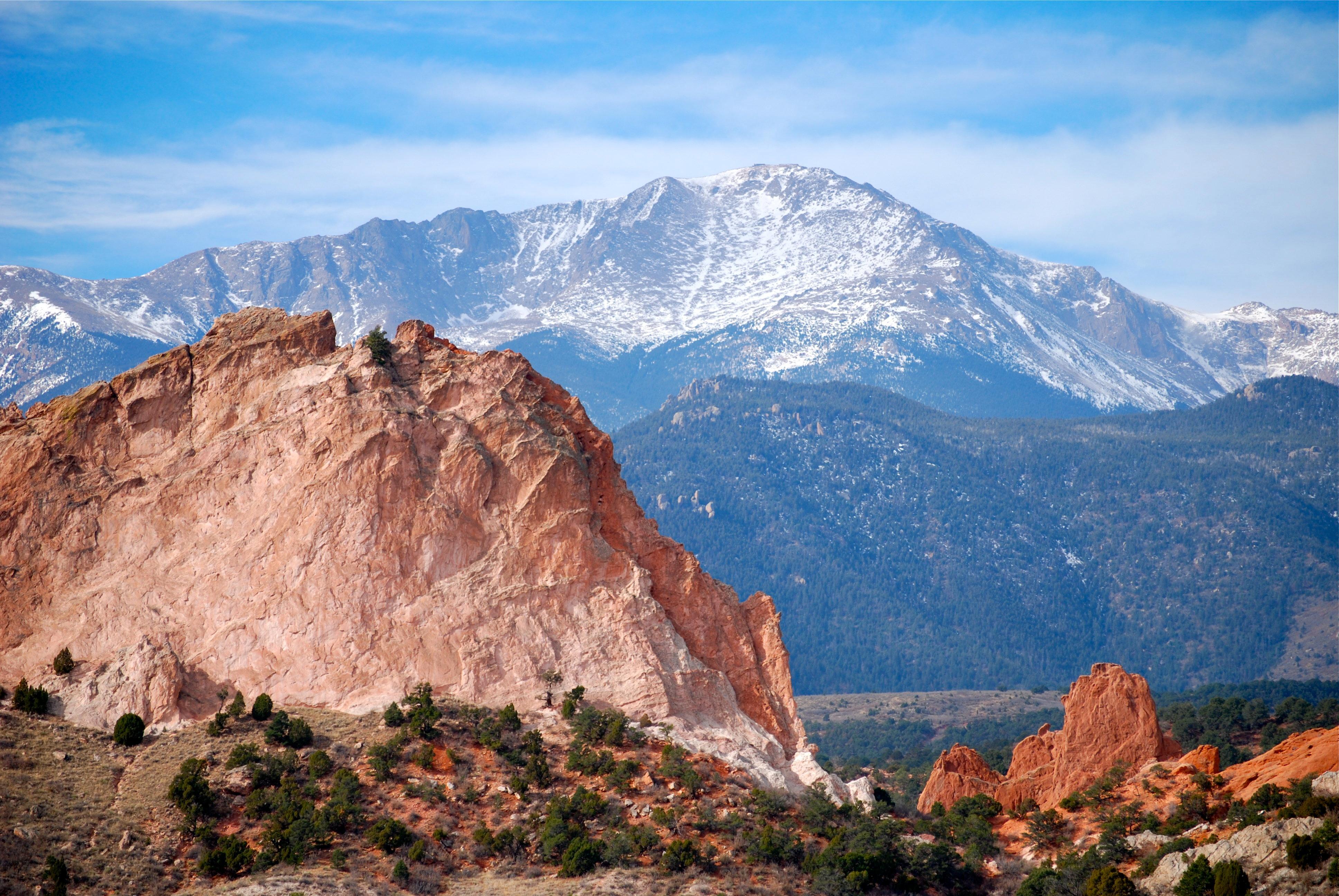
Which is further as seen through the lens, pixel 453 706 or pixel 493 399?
pixel 493 399

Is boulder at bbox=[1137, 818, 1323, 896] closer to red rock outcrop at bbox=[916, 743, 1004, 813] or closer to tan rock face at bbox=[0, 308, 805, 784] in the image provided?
tan rock face at bbox=[0, 308, 805, 784]

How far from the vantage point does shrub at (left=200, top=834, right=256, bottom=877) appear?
169 ft

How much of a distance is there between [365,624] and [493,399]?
43.8ft

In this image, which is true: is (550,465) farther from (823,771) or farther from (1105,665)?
(1105,665)

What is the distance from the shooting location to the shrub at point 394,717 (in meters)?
58.7

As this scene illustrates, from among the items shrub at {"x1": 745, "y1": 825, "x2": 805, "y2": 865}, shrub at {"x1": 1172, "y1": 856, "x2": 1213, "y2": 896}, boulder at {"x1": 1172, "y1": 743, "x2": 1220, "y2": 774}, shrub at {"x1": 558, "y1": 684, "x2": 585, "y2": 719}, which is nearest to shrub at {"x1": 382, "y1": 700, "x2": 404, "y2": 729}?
shrub at {"x1": 558, "y1": 684, "x2": 585, "y2": 719}

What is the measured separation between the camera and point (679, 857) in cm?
5494

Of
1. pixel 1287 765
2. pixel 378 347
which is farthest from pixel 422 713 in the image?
pixel 1287 765

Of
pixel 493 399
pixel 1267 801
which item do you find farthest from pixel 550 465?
pixel 1267 801

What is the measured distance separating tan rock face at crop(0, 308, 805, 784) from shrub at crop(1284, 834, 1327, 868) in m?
22.7

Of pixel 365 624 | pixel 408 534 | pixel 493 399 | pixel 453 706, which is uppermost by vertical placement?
pixel 493 399

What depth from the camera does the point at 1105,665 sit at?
263ft

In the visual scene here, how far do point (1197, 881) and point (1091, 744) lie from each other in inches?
854

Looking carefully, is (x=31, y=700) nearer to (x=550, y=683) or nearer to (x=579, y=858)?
(x=550, y=683)
